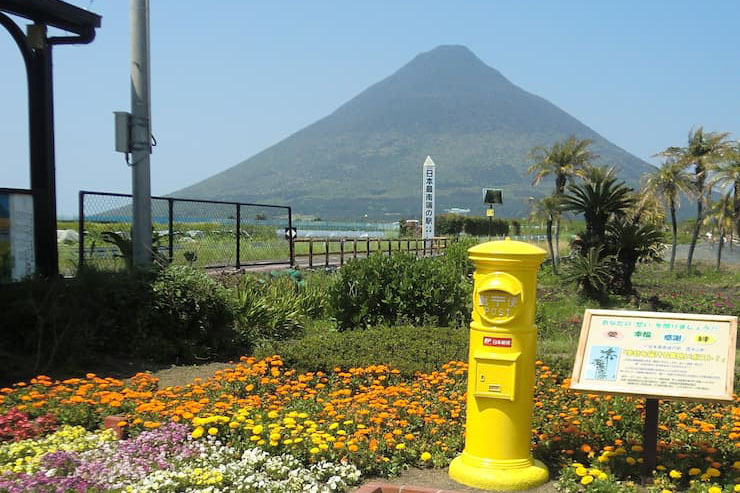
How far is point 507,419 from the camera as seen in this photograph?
4.84m

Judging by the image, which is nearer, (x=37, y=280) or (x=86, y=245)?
(x=37, y=280)

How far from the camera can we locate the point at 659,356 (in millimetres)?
4559

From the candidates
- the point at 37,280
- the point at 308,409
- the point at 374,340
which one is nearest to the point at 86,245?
the point at 37,280

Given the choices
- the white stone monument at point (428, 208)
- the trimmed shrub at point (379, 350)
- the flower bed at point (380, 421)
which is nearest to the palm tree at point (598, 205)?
the trimmed shrub at point (379, 350)

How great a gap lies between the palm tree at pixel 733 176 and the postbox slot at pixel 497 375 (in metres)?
22.9

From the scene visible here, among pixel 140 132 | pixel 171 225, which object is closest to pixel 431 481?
pixel 140 132

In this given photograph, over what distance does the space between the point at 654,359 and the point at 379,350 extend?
428 cm

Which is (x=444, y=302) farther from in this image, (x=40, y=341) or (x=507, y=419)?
(x=507, y=419)

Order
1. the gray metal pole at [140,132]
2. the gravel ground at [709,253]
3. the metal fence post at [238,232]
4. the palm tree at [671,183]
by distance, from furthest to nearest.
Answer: the gravel ground at [709,253] → the palm tree at [671,183] → the metal fence post at [238,232] → the gray metal pole at [140,132]

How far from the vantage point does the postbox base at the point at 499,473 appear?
4.73m

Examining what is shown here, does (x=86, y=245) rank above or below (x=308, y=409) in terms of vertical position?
above

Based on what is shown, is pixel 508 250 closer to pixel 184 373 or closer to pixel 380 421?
pixel 380 421

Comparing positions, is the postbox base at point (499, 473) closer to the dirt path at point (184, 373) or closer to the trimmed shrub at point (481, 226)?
the dirt path at point (184, 373)

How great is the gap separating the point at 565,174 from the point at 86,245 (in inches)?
1074
